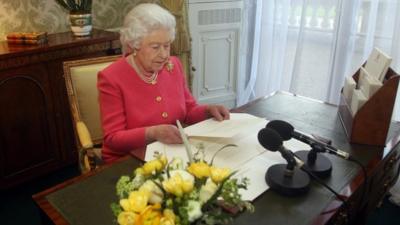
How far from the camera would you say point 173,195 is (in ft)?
2.19

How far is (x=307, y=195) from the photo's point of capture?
104 cm

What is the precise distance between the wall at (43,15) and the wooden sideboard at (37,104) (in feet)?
0.54

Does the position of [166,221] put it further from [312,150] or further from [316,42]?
[316,42]

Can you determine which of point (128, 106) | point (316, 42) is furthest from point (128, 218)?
point (316, 42)

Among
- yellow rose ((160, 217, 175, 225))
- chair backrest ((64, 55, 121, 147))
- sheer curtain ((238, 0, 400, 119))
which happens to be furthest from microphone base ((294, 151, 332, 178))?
sheer curtain ((238, 0, 400, 119))

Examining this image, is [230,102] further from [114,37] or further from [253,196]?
[253,196]

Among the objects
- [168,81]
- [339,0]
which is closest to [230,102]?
[339,0]

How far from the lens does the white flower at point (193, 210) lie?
2.10ft

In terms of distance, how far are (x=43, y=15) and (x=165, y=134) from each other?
1.89 m

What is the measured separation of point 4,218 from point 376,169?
2137 mm

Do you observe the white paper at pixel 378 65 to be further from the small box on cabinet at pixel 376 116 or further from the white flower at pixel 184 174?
the white flower at pixel 184 174

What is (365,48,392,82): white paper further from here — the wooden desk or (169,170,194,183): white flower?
(169,170,194,183): white flower

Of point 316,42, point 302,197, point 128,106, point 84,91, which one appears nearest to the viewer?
point 302,197

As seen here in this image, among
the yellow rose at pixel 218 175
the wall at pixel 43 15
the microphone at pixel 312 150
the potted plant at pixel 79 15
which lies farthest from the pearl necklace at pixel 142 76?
the wall at pixel 43 15
